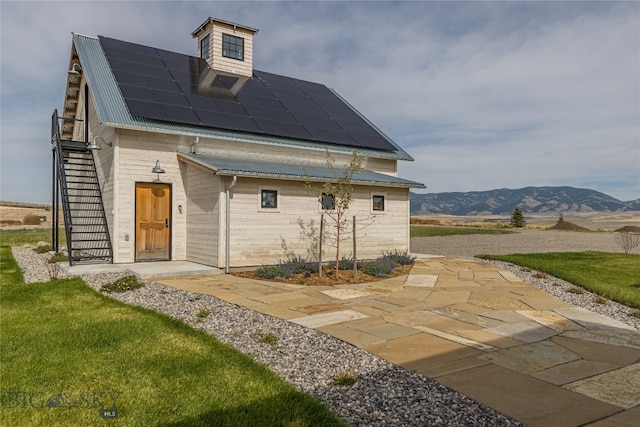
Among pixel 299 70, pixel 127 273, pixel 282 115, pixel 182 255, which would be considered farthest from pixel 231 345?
pixel 299 70

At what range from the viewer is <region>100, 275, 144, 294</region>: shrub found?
7.73m

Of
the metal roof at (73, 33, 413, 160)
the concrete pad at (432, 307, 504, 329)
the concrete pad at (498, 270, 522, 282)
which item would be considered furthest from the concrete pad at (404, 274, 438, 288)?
the metal roof at (73, 33, 413, 160)

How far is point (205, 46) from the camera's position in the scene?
16.4 meters

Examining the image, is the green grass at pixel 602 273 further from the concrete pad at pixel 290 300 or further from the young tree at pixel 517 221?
the young tree at pixel 517 221

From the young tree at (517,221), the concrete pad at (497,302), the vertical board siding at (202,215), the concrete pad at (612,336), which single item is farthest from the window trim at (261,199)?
the young tree at (517,221)

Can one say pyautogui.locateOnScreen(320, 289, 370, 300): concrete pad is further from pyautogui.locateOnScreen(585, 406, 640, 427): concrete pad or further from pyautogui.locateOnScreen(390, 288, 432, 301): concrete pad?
pyautogui.locateOnScreen(585, 406, 640, 427): concrete pad

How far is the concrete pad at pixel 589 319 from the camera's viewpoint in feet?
19.2

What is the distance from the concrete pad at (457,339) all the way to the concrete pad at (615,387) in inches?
42.2

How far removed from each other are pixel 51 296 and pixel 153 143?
17.6 feet

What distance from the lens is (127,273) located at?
953 centimetres

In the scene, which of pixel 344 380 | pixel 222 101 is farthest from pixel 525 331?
pixel 222 101

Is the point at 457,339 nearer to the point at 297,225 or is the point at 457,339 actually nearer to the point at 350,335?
the point at 350,335

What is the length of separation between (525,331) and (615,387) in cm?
186

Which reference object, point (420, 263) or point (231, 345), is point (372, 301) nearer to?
point (231, 345)
